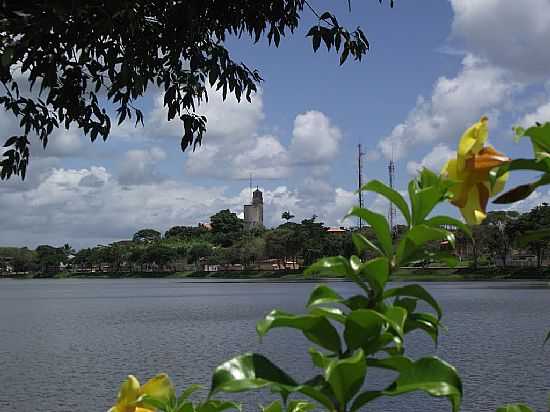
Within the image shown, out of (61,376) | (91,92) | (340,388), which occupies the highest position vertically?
(91,92)

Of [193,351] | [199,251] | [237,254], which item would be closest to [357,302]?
[193,351]

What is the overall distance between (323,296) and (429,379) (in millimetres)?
96

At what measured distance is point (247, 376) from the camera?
491 mm

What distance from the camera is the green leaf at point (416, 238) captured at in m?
0.51

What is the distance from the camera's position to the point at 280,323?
0.50m

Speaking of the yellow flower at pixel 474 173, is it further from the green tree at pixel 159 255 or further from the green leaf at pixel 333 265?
the green tree at pixel 159 255

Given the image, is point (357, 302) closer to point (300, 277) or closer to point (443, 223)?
point (443, 223)

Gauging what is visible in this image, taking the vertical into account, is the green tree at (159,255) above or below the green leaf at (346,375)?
→ above

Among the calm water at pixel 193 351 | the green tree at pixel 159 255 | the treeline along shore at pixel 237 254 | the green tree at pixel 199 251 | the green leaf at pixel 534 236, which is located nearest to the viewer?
the green leaf at pixel 534 236

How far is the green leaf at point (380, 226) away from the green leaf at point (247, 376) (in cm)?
12

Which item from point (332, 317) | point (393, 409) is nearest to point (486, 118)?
point (332, 317)

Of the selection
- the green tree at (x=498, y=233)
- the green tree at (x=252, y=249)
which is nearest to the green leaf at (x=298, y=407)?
the green tree at (x=498, y=233)

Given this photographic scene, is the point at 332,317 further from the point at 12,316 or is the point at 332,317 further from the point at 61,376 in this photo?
the point at 12,316

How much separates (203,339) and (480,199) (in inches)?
903
